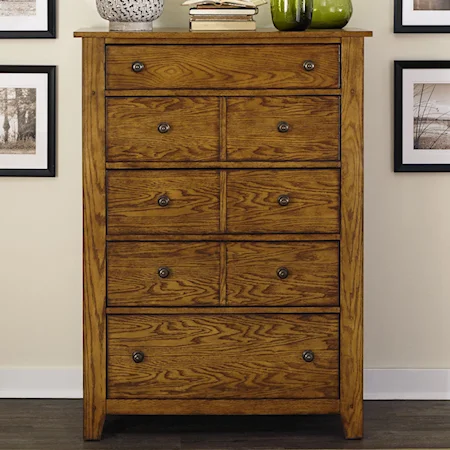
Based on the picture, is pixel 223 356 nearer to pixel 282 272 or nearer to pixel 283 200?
pixel 282 272

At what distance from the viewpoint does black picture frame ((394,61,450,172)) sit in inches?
131

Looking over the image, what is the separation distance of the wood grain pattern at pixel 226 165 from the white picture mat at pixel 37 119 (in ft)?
2.19

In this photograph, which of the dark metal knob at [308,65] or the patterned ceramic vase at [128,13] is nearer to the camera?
the dark metal knob at [308,65]

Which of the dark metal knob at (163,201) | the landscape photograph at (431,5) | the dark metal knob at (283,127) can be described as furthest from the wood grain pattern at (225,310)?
the landscape photograph at (431,5)

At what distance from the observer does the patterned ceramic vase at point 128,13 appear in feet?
9.48

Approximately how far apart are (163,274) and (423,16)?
5.00ft

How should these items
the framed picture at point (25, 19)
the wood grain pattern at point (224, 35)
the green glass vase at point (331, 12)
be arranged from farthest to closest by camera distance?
1. the framed picture at point (25, 19)
2. the green glass vase at point (331, 12)
3. the wood grain pattern at point (224, 35)

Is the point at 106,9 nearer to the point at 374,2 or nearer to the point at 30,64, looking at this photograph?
the point at 30,64

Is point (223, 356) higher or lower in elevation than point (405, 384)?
higher

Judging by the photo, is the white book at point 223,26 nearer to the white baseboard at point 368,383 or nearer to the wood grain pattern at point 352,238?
the wood grain pattern at point 352,238

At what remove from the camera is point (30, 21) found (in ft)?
11.0

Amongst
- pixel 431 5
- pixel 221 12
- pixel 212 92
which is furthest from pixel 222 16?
pixel 431 5

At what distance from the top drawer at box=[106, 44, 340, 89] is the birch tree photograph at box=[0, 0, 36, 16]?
0.73 meters

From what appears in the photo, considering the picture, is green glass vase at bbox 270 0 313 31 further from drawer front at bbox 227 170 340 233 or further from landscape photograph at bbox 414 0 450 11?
landscape photograph at bbox 414 0 450 11
